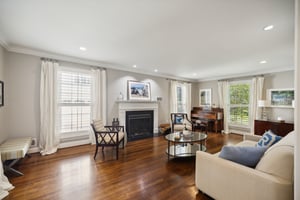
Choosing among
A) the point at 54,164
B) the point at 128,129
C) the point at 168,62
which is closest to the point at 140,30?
the point at 168,62

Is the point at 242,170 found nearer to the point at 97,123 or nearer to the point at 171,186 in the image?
the point at 171,186

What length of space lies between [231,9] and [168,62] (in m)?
2.69

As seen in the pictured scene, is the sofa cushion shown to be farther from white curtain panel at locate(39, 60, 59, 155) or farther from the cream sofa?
white curtain panel at locate(39, 60, 59, 155)

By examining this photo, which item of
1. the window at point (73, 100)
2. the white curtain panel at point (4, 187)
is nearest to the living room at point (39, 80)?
the window at point (73, 100)

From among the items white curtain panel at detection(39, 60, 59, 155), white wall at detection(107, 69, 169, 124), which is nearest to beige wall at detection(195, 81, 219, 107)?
white wall at detection(107, 69, 169, 124)

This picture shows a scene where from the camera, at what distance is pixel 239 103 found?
6.07m

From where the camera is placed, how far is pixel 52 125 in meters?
3.74

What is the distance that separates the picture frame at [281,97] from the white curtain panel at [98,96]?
18.9 ft

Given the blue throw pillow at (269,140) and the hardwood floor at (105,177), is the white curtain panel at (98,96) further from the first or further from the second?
the blue throw pillow at (269,140)

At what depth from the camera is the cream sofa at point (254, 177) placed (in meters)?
1.39

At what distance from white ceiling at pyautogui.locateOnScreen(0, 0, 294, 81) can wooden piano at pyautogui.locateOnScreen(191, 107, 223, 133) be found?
9.65 feet

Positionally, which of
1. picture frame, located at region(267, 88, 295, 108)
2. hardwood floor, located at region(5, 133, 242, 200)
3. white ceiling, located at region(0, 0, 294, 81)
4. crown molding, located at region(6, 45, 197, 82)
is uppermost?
white ceiling, located at region(0, 0, 294, 81)

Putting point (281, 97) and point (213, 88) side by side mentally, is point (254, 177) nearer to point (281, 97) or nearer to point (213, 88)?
point (281, 97)

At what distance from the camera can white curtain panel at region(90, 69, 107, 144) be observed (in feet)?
14.5
